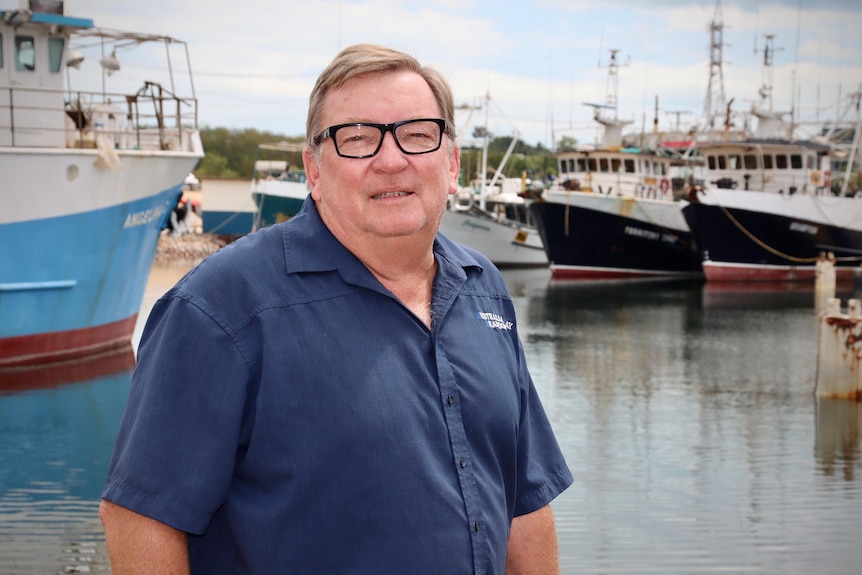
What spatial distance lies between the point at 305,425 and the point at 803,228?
3327cm

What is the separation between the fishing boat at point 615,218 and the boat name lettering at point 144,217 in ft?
63.8

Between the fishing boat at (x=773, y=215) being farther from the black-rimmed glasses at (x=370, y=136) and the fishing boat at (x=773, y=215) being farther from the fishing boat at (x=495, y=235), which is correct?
the black-rimmed glasses at (x=370, y=136)

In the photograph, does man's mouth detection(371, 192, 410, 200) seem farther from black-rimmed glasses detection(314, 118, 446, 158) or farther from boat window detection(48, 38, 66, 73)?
boat window detection(48, 38, 66, 73)

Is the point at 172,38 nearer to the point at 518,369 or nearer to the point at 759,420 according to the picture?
the point at 759,420

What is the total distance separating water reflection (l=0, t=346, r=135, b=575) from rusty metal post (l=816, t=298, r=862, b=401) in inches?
299

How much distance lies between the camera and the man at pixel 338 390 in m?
2.10

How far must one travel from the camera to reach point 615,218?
34562 millimetres

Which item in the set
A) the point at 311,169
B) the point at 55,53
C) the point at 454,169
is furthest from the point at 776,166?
the point at 311,169

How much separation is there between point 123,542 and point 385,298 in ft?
2.45

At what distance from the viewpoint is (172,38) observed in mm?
16438

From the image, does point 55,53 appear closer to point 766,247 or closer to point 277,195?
point 766,247

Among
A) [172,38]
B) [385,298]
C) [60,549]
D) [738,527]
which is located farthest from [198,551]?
[172,38]

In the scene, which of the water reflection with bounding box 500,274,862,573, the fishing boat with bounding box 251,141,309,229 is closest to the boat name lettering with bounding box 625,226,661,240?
the fishing boat with bounding box 251,141,309,229

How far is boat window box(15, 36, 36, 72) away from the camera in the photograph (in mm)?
15266
